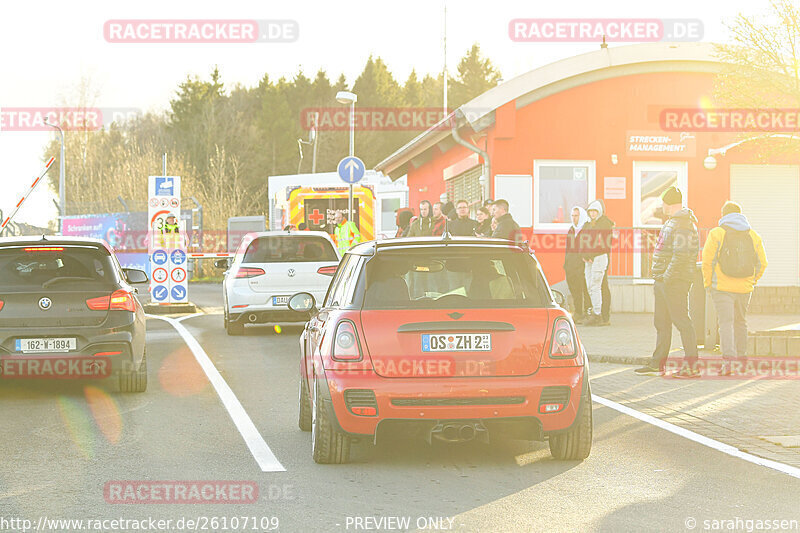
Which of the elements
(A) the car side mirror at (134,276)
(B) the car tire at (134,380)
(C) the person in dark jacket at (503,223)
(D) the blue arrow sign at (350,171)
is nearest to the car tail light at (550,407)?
(B) the car tire at (134,380)

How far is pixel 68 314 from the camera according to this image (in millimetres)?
10398

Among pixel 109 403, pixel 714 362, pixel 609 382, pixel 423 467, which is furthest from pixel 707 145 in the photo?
pixel 423 467

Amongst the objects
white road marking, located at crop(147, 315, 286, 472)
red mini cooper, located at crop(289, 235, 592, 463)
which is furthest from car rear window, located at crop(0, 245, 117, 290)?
red mini cooper, located at crop(289, 235, 592, 463)

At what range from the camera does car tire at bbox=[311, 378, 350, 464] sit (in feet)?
23.3

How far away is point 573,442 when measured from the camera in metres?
7.25

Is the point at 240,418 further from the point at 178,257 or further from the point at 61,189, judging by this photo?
the point at 61,189

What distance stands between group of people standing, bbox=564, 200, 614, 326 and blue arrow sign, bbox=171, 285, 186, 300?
27.2 ft

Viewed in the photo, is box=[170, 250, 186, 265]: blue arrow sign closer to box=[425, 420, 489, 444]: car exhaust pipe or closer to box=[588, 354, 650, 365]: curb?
box=[588, 354, 650, 365]: curb

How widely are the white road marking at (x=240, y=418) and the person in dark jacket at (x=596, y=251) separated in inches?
257

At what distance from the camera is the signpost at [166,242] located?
74.1ft

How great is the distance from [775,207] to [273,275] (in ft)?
36.4

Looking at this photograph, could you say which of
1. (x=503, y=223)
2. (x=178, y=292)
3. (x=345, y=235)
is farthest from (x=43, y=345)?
(x=345, y=235)

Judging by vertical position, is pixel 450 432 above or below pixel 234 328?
above

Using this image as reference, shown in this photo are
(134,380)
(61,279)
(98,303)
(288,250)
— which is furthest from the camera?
(288,250)
